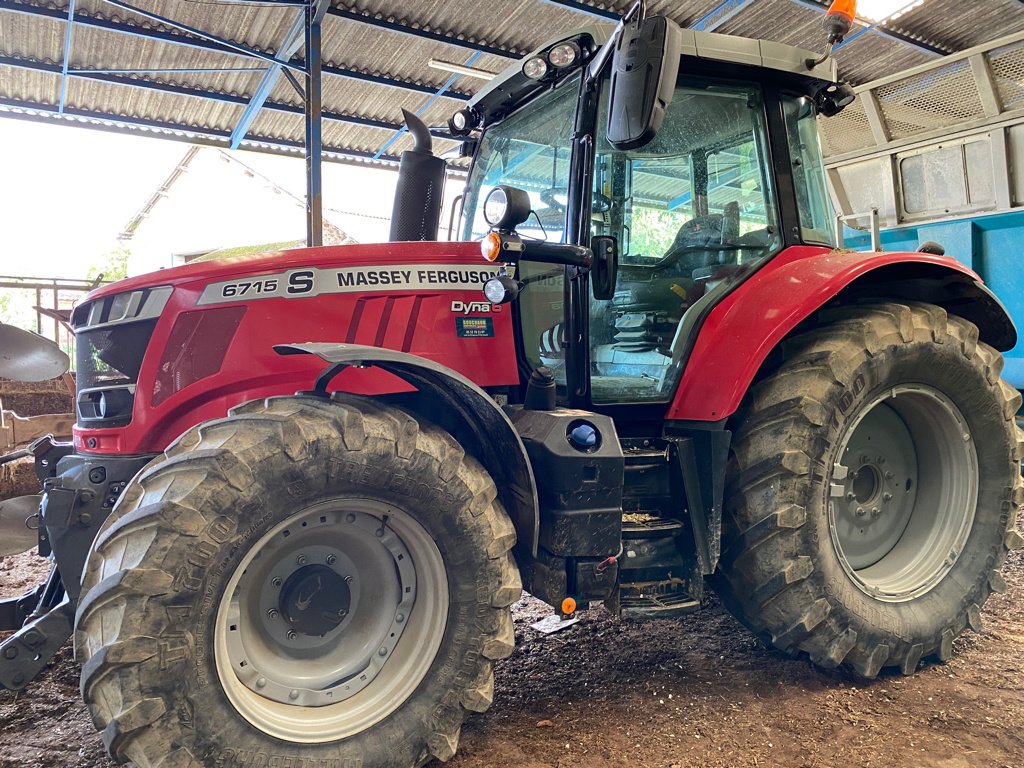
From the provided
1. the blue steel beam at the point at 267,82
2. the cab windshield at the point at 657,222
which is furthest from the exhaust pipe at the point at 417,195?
the blue steel beam at the point at 267,82

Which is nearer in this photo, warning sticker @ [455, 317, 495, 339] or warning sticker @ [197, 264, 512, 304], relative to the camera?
warning sticker @ [197, 264, 512, 304]

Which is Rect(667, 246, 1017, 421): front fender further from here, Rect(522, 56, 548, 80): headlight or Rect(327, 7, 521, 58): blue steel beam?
Rect(327, 7, 521, 58): blue steel beam

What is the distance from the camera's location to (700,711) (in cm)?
258

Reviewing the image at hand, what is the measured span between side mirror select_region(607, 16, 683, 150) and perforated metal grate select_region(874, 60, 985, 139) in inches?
142

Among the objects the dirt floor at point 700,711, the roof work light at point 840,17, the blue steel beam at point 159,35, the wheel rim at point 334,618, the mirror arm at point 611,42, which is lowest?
the dirt floor at point 700,711

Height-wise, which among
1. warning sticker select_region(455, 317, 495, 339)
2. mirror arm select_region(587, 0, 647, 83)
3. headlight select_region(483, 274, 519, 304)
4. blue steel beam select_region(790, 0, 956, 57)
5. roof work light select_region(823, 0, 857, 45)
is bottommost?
warning sticker select_region(455, 317, 495, 339)

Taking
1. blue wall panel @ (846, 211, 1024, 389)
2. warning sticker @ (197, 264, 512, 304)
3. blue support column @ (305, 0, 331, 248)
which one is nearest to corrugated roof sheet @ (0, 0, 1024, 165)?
blue support column @ (305, 0, 331, 248)

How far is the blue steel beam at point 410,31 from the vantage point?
760cm

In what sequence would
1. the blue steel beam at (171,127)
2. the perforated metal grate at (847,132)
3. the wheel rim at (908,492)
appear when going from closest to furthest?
1. the wheel rim at (908,492)
2. the perforated metal grate at (847,132)
3. the blue steel beam at (171,127)

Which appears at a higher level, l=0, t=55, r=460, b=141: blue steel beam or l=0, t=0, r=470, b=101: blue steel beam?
l=0, t=0, r=470, b=101: blue steel beam

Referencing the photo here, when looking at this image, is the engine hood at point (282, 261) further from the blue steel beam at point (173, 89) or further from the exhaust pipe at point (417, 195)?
the blue steel beam at point (173, 89)

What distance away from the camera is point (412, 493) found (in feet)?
7.14

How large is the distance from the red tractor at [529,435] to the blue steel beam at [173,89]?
5015 mm

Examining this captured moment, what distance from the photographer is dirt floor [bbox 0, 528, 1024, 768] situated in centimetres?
229
